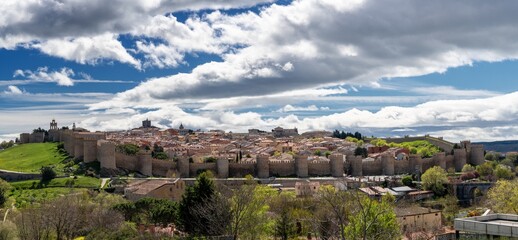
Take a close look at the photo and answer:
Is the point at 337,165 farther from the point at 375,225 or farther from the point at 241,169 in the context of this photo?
the point at 375,225

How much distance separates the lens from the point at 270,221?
116 ft

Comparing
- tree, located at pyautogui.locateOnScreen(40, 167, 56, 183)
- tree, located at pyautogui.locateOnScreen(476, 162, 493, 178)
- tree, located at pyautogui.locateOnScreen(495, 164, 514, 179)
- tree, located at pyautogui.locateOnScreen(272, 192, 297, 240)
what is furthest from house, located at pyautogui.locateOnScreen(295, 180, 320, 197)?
tree, located at pyautogui.locateOnScreen(40, 167, 56, 183)

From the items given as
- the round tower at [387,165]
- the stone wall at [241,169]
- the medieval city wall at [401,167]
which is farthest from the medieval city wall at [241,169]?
the medieval city wall at [401,167]

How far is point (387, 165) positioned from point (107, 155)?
3319cm

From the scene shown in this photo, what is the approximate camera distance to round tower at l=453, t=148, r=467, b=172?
3332 inches

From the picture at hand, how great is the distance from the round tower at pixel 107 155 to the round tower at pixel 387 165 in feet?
106

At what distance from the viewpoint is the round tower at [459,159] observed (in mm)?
84625

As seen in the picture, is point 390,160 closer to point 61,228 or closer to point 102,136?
point 102,136

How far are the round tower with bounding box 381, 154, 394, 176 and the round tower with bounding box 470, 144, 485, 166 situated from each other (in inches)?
565

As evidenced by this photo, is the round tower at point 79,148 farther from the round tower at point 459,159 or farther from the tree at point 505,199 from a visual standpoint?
the round tower at point 459,159

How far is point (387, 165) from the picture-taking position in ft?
258

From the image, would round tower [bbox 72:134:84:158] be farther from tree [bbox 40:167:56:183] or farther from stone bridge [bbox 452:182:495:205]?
stone bridge [bbox 452:182:495:205]

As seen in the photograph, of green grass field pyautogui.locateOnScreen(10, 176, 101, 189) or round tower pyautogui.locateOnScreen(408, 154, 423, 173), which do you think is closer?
green grass field pyautogui.locateOnScreen(10, 176, 101, 189)

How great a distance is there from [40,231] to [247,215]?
968 cm
